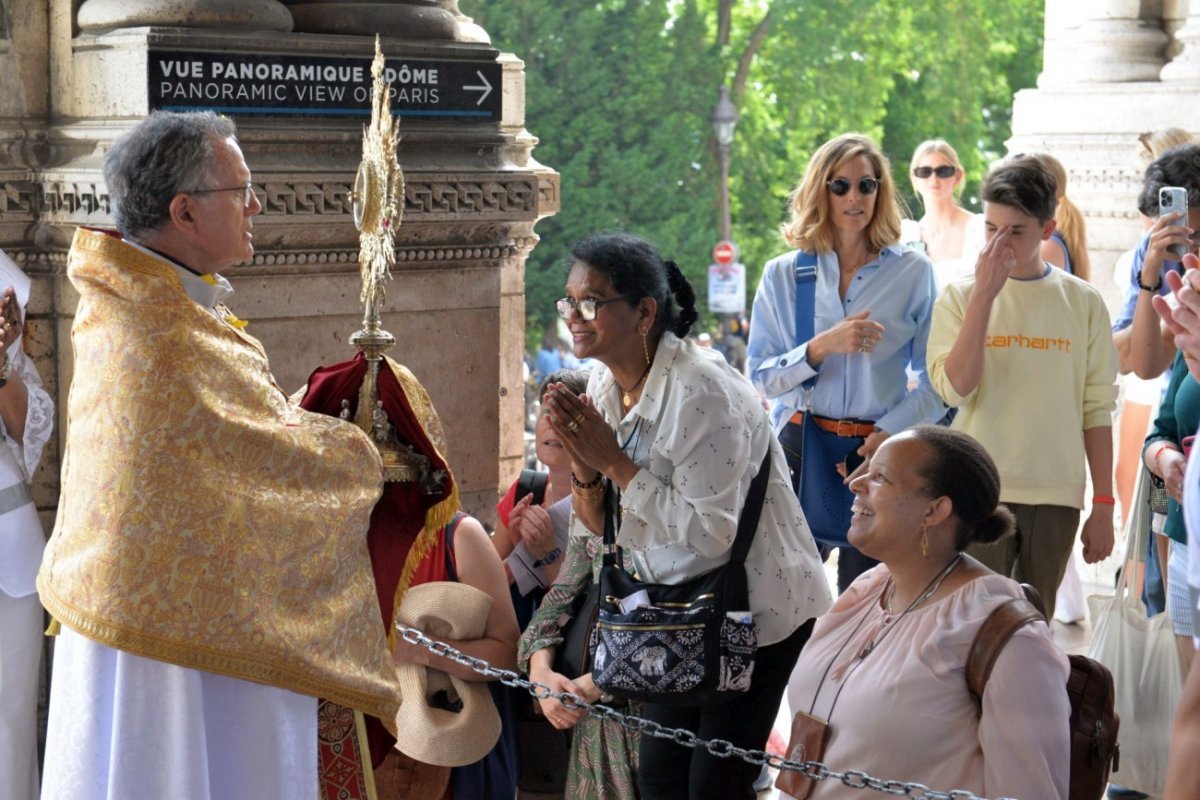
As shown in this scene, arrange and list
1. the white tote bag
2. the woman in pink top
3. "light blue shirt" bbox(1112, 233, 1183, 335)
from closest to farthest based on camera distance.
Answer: the woman in pink top < the white tote bag < "light blue shirt" bbox(1112, 233, 1183, 335)

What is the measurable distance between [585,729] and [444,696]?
41cm

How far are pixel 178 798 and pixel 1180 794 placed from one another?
2.12m

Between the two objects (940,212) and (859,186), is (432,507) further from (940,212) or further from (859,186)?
(940,212)

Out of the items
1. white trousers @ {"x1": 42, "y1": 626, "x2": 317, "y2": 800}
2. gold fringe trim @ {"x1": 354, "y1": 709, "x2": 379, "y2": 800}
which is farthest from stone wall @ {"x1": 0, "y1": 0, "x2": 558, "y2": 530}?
white trousers @ {"x1": 42, "y1": 626, "x2": 317, "y2": 800}

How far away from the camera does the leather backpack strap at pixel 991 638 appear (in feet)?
12.6

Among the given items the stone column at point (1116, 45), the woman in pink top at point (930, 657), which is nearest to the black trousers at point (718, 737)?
the woman in pink top at point (930, 657)

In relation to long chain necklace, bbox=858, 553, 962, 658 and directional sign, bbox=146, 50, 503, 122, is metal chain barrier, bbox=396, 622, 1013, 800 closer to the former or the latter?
long chain necklace, bbox=858, 553, 962, 658

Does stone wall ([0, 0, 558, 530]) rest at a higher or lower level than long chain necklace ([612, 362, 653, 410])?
higher

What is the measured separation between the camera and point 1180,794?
289 centimetres

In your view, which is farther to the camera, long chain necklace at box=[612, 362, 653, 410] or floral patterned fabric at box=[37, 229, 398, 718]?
long chain necklace at box=[612, 362, 653, 410]

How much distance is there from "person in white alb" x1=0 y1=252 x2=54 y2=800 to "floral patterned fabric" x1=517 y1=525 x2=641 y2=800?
1350mm

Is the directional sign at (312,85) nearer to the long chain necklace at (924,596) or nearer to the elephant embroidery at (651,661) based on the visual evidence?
the elephant embroidery at (651,661)

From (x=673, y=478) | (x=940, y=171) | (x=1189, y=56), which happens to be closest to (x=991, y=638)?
(x=673, y=478)

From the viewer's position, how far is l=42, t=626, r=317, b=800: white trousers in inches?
156
